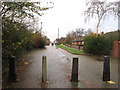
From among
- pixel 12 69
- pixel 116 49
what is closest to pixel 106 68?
pixel 12 69

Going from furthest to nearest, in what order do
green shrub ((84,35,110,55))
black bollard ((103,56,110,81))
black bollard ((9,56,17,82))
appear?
green shrub ((84,35,110,55)), black bollard ((103,56,110,81)), black bollard ((9,56,17,82))

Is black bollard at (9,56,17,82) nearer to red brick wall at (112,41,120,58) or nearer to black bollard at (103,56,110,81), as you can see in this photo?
black bollard at (103,56,110,81)

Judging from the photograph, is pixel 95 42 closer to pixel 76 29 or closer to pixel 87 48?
pixel 87 48

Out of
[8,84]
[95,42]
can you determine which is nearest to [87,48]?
[95,42]

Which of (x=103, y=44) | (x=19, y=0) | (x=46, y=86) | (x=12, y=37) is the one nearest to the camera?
(x=46, y=86)

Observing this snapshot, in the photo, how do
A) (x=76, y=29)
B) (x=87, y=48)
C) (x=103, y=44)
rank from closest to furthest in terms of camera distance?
1. (x=103, y=44)
2. (x=87, y=48)
3. (x=76, y=29)

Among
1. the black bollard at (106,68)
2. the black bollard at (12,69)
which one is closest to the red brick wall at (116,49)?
the black bollard at (106,68)

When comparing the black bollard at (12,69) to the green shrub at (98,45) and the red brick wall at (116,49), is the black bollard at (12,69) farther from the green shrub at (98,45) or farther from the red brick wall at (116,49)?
the red brick wall at (116,49)

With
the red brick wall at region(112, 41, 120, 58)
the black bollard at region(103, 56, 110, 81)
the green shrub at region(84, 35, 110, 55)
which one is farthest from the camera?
the green shrub at region(84, 35, 110, 55)

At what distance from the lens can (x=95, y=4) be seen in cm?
1631

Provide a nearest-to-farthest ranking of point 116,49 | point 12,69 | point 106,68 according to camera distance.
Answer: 1. point 12,69
2. point 106,68
3. point 116,49

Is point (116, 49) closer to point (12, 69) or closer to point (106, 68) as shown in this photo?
point (106, 68)

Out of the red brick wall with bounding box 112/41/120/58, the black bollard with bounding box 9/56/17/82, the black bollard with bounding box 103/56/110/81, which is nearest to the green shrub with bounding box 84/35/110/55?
the red brick wall with bounding box 112/41/120/58

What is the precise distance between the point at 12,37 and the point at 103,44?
10606mm
